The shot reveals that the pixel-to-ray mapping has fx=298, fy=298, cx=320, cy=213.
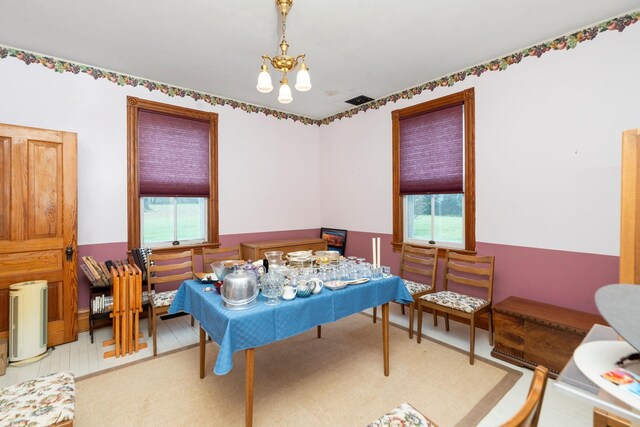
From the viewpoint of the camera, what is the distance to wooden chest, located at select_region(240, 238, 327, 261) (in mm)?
4379

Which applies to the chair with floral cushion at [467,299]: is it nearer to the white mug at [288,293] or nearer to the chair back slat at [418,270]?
the chair back slat at [418,270]

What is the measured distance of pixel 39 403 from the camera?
1509mm

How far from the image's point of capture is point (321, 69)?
3.51 meters

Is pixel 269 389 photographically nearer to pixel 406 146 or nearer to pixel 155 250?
pixel 155 250

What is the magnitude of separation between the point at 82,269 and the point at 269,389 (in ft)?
8.45

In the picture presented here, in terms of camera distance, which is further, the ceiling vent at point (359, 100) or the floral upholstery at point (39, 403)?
the ceiling vent at point (359, 100)

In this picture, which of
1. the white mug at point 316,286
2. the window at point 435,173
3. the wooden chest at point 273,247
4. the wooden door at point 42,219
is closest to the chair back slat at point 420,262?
the window at point 435,173

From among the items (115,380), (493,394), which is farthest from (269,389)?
(493,394)

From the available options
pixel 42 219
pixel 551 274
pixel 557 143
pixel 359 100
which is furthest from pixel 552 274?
pixel 42 219

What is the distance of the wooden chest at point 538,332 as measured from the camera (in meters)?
2.45

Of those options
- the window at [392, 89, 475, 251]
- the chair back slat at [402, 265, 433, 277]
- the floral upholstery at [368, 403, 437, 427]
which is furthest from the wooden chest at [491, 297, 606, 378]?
the floral upholstery at [368, 403, 437, 427]

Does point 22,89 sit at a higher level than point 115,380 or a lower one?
higher

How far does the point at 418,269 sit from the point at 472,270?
2.17 ft

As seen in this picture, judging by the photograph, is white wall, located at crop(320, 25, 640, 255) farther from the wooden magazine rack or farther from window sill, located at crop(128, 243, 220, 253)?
the wooden magazine rack
